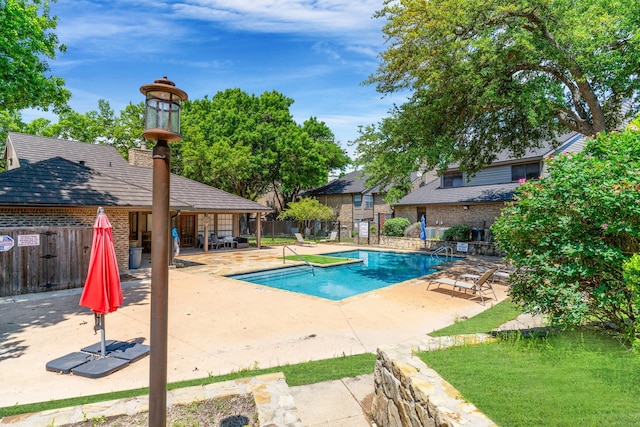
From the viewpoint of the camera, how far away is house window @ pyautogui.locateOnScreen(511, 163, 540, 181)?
22839 millimetres

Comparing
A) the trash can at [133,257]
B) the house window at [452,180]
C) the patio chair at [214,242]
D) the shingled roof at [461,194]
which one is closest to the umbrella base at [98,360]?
the trash can at [133,257]

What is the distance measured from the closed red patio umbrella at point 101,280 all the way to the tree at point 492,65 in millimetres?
11696

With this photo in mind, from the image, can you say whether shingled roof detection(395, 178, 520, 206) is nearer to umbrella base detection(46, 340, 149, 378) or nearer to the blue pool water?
the blue pool water

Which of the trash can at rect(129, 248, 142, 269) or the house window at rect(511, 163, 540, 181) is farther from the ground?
the house window at rect(511, 163, 540, 181)

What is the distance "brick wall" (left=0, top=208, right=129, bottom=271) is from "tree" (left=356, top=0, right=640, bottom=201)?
1101 centimetres

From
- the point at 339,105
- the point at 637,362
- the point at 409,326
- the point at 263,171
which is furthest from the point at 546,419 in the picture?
the point at 263,171

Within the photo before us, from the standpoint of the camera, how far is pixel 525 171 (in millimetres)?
23641

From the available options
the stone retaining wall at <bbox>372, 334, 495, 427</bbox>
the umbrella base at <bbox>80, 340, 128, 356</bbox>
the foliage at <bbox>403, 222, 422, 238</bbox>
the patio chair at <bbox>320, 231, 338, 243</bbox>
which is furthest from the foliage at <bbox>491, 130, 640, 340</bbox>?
the patio chair at <bbox>320, 231, 338, 243</bbox>

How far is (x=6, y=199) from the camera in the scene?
1069 centimetres

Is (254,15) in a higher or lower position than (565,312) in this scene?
higher

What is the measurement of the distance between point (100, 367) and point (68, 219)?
356 inches

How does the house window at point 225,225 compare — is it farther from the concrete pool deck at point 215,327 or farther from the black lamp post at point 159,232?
the black lamp post at point 159,232

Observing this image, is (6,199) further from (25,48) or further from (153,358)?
(153,358)

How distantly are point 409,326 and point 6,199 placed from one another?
12.3 metres
